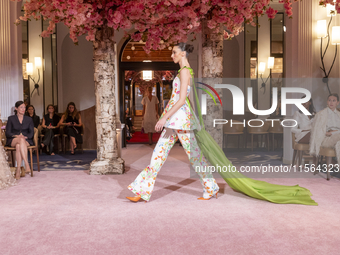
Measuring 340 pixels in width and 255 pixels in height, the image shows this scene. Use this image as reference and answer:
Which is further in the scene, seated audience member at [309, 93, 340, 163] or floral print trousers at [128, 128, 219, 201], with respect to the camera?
seated audience member at [309, 93, 340, 163]

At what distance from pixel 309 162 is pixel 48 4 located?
5146 millimetres

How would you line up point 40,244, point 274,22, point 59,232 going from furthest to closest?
point 274,22, point 59,232, point 40,244

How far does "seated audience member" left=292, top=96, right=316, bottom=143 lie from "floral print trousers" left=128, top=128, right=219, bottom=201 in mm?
2710

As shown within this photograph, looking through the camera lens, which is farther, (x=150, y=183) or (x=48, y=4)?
(x=48, y=4)

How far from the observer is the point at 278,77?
37.4ft

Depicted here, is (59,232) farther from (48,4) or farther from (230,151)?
(230,151)

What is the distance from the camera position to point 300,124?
20.2ft

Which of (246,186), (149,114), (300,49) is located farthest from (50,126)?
(246,186)

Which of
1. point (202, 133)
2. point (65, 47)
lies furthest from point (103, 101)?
point (65, 47)

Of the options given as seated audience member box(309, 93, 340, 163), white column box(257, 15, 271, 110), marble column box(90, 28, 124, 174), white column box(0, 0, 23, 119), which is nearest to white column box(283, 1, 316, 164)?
seated audience member box(309, 93, 340, 163)

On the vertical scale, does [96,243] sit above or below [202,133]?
below

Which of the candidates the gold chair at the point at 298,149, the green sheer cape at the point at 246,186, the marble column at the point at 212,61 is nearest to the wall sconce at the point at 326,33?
the gold chair at the point at 298,149

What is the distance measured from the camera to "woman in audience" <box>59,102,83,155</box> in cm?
881

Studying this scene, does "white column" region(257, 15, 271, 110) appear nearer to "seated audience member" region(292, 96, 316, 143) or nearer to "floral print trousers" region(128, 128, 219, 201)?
"seated audience member" region(292, 96, 316, 143)
